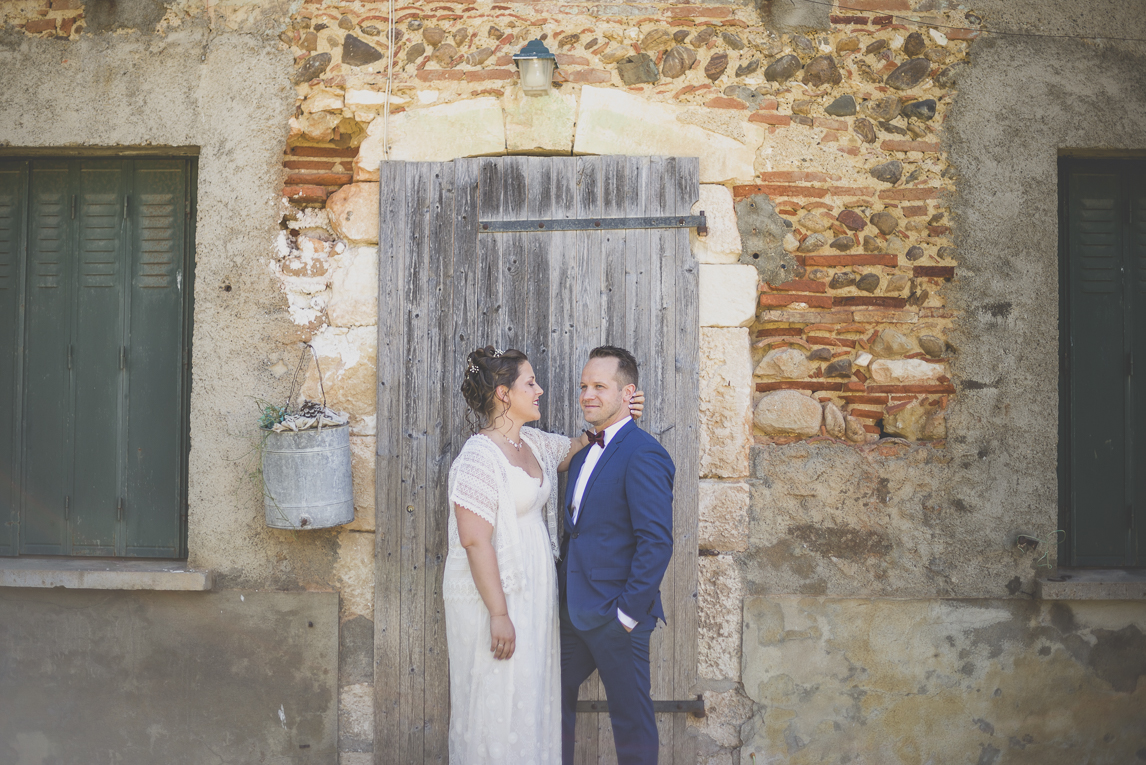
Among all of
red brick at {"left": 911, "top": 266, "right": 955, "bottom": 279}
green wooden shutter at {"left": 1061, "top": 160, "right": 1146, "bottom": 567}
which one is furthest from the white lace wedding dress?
green wooden shutter at {"left": 1061, "top": 160, "right": 1146, "bottom": 567}

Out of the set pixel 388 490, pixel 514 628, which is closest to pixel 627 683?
pixel 514 628

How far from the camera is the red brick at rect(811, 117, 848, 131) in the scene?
332 cm

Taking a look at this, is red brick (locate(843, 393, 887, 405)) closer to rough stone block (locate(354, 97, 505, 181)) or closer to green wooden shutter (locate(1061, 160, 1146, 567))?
green wooden shutter (locate(1061, 160, 1146, 567))

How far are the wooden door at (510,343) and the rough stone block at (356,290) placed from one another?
7 centimetres

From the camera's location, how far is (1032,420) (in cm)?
327

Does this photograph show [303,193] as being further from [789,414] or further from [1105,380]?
[1105,380]

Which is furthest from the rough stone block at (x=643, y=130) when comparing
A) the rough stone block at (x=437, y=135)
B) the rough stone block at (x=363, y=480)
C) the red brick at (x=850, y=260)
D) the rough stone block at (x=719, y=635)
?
the rough stone block at (x=719, y=635)

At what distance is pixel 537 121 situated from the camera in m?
3.32

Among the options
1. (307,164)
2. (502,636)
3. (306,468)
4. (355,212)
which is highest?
(307,164)

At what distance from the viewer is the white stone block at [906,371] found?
129 inches

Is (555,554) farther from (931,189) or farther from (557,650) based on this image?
(931,189)

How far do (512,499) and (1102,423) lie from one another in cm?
282

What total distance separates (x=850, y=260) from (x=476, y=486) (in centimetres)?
193

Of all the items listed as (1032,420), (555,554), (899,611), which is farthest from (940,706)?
(555,554)
